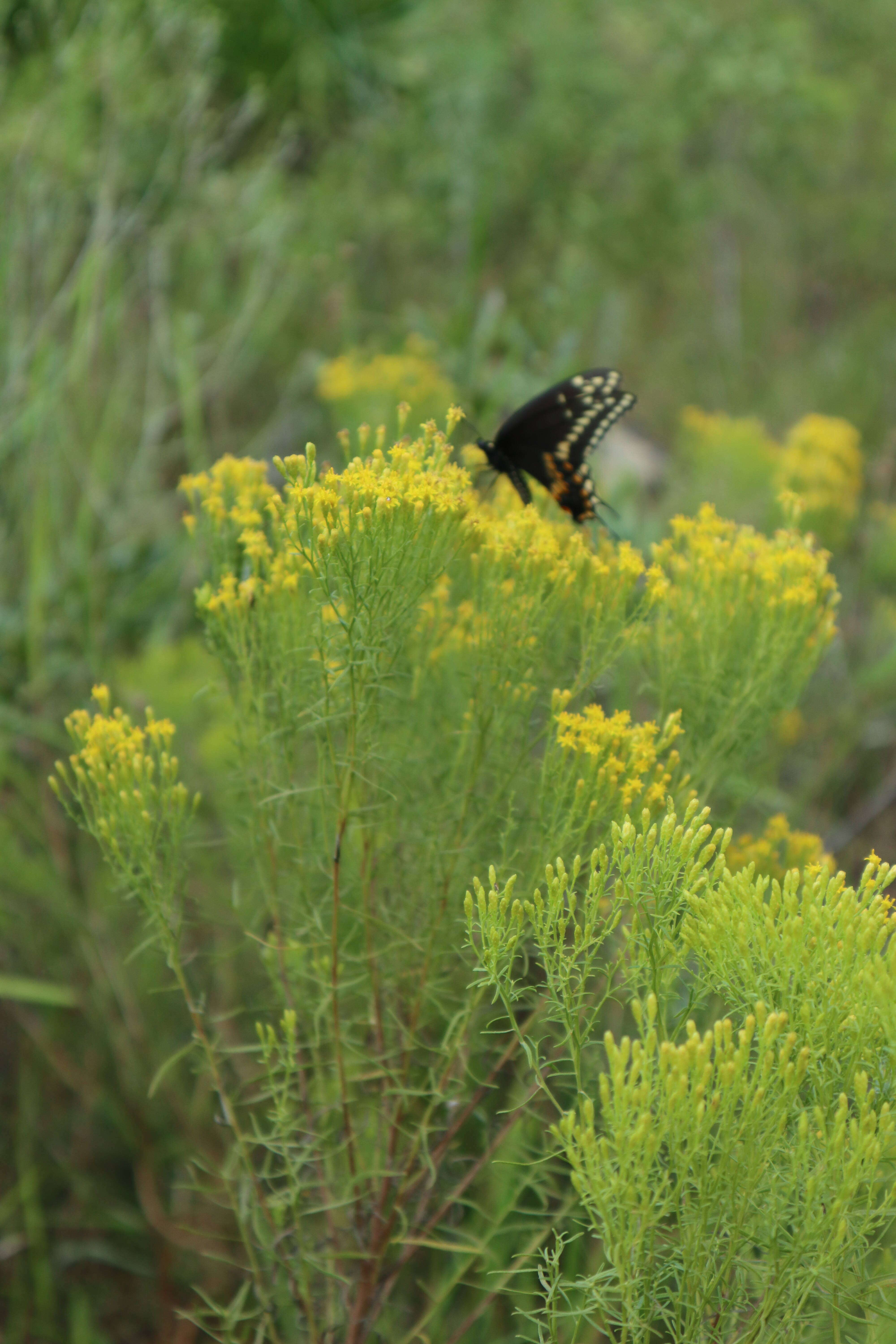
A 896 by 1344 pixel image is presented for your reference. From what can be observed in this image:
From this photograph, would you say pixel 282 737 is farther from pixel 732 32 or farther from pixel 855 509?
pixel 732 32

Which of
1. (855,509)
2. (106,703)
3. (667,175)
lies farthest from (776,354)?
(106,703)

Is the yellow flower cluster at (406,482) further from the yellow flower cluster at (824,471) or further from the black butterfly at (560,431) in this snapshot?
the yellow flower cluster at (824,471)

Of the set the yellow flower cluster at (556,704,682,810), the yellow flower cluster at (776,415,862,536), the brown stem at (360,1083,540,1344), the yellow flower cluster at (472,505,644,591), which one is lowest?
the brown stem at (360,1083,540,1344)

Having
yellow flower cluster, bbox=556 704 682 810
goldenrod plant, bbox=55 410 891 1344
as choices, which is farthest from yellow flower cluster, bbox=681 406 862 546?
yellow flower cluster, bbox=556 704 682 810

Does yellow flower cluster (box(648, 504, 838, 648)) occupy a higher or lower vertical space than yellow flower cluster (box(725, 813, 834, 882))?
higher

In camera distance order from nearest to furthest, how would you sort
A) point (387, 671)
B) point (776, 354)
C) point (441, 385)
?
point (387, 671) < point (441, 385) < point (776, 354)

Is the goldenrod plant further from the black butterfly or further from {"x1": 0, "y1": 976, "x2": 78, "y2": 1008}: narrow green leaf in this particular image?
{"x1": 0, "y1": 976, "x2": 78, "y2": 1008}: narrow green leaf

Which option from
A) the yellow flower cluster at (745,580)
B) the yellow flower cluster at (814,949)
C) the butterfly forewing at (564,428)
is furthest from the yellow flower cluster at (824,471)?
the yellow flower cluster at (814,949)
